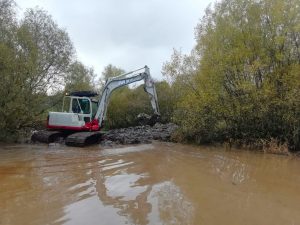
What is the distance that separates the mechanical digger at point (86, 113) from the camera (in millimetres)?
20469

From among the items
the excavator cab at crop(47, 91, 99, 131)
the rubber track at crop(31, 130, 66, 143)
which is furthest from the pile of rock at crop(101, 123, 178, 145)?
the rubber track at crop(31, 130, 66, 143)

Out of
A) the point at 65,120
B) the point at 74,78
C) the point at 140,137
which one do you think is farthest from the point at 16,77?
the point at 74,78

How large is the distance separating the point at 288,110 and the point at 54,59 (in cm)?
1750

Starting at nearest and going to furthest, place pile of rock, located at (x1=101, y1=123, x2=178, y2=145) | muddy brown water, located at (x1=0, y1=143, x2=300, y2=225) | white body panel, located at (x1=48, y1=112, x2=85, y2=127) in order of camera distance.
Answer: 1. muddy brown water, located at (x1=0, y1=143, x2=300, y2=225)
2. pile of rock, located at (x1=101, y1=123, x2=178, y2=145)
3. white body panel, located at (x1=48, y1=112, x2=85, y2=127)

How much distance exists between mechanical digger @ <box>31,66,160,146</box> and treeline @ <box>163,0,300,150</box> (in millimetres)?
2950

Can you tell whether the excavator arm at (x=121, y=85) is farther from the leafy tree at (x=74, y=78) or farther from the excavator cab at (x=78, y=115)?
the leafy tree at (x=74, y=78)

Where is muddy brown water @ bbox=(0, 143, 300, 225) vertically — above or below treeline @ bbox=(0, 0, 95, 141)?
Result: below

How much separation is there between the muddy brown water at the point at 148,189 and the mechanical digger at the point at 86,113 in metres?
5.79

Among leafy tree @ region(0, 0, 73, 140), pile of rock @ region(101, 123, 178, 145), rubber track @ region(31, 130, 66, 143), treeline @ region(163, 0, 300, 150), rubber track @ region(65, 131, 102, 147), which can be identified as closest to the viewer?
treeline @ region(163, 0, 300, 150)

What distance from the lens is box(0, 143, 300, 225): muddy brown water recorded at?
21.7ft

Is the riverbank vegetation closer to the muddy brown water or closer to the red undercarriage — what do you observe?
the red undercarriage

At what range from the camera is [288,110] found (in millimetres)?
16562

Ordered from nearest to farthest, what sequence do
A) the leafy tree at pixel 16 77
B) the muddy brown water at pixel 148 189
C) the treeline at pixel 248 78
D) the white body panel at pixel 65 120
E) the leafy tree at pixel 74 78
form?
the muddy brown water at pixel 148 189
the treeline at pixel 248 78
the leafy tree at pixel 16 77
the white body panel at pixel 65 120
the leafy tree at pixel 74 78

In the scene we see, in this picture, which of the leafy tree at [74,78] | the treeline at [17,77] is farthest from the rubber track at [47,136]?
the leafy tree at [74,78]
